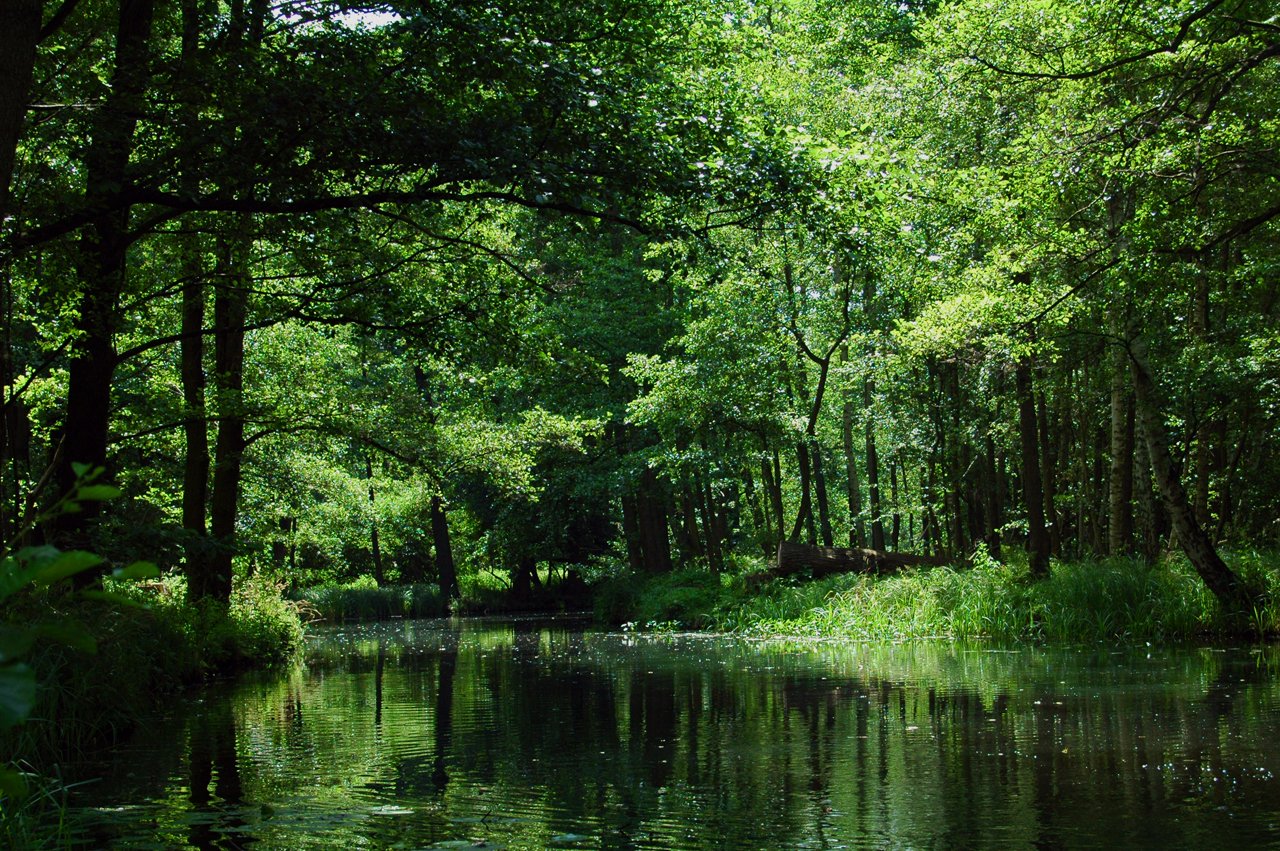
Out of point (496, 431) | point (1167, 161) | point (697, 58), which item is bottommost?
point (496, 431)

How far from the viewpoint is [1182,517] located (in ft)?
41.8

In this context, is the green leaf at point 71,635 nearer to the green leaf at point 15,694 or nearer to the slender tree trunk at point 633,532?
the green leaf at point 15,694

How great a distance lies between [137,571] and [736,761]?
234 inches

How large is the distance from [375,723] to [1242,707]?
6.92m

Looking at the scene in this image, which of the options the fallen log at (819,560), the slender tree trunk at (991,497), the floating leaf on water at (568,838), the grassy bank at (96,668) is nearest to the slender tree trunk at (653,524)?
the fallen log at (819,560)

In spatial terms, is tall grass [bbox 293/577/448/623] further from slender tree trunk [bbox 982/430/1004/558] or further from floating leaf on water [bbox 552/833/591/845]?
floating leaf on water [bbox 552/833/591/845]

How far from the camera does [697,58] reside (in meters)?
15.4

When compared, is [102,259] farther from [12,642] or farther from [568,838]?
[12,642]

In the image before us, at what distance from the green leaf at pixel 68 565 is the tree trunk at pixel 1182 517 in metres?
13.5

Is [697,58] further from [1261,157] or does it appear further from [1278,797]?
[1278,797]

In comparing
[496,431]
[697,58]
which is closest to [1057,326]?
[697,58]

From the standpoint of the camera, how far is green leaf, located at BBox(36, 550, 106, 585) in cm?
134

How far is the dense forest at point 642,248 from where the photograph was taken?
26.7ft

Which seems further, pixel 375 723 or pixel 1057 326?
pixel 1057 326
